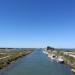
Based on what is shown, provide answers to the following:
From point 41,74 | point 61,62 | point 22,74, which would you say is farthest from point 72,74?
point 61,62

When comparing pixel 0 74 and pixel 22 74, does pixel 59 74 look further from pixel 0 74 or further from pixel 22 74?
pixel 0 74

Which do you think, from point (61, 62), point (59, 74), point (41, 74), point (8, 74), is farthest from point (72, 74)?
point (61, 62)

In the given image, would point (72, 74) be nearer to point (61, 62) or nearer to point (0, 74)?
point (0, 74)

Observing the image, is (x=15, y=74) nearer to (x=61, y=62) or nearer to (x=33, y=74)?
(x=33, y=74)

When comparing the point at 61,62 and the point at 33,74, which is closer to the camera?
the point at 33,74

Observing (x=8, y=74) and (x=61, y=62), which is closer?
(x=8, y=74)

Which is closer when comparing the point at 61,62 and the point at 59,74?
the point at 59,74

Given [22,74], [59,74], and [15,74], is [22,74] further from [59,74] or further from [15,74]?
[59,74]

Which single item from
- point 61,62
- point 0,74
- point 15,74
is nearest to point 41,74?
point 15,74
